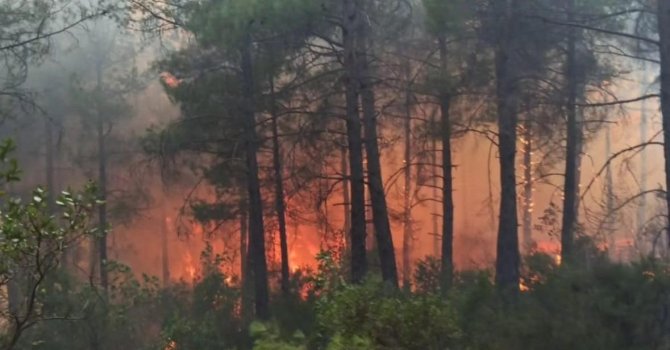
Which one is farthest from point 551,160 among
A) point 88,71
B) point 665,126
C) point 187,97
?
point 88,71

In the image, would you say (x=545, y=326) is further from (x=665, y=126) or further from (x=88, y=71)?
(x=88, y=71)

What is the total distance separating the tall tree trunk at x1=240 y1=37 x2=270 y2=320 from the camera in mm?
15891

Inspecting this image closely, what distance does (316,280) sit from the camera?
7.47m

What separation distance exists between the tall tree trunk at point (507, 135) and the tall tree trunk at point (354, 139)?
275 cm

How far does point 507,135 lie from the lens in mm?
13406

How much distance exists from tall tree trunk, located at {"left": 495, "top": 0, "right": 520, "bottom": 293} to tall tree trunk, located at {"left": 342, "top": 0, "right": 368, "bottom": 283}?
9.02 feet

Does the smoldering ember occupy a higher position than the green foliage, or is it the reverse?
the smoldering ember

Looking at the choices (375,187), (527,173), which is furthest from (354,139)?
(527,173)

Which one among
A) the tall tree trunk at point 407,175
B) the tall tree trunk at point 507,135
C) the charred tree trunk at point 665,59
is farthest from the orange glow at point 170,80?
the charred tree trunk at point 665,59

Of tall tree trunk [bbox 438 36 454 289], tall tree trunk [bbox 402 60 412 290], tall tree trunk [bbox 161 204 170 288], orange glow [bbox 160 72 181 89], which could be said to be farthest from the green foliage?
tall tree trunk [bbox 161 204 170 288]

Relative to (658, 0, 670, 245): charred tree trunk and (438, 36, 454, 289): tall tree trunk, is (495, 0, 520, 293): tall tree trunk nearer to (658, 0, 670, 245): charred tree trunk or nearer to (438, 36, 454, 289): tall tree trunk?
(438, 36, 454, 289): tall tree trunk

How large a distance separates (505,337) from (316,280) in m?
3.07

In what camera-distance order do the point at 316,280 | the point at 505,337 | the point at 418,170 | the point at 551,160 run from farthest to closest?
the point at 418,170 < the point at 551,160 < the point at 505,337 < the point at 316,280

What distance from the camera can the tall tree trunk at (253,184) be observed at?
626 inches
